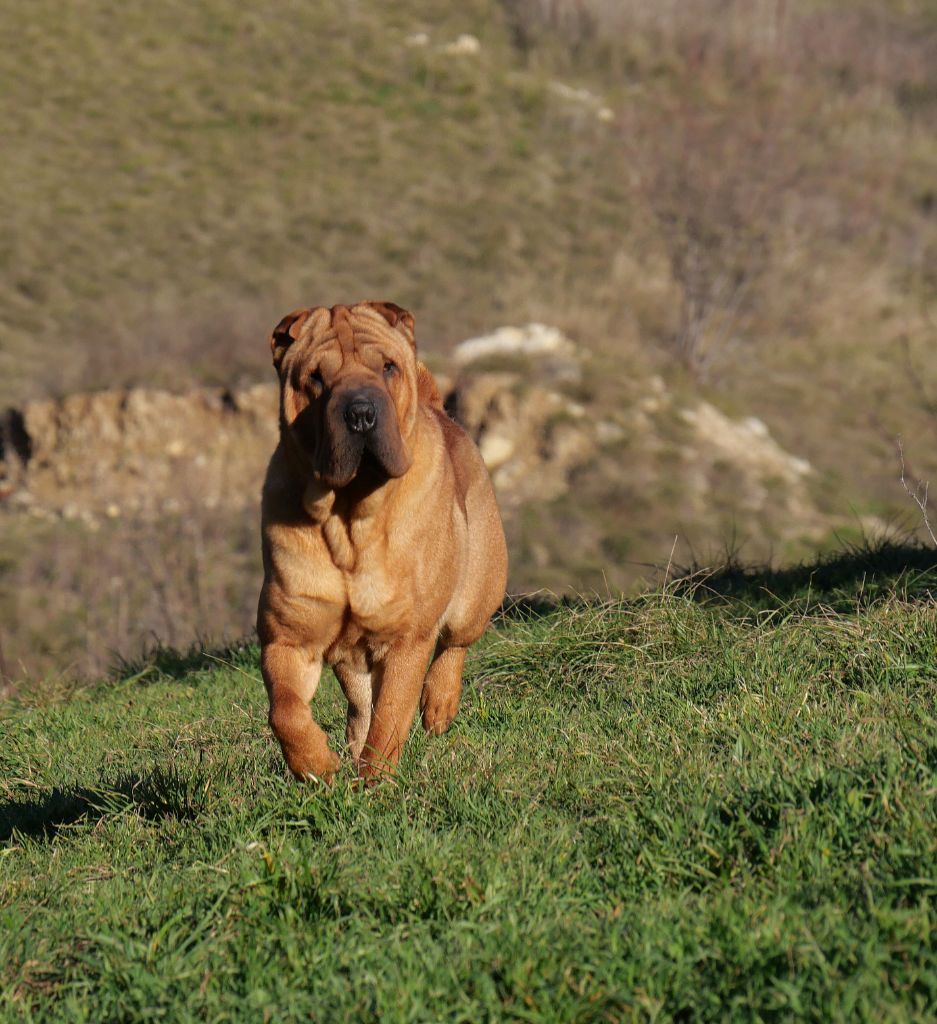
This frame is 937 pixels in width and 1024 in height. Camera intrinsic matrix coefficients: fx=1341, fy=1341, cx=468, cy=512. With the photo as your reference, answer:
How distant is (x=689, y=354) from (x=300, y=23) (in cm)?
1852

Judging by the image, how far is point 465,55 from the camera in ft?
120

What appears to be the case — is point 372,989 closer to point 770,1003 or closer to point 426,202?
point 770,1003

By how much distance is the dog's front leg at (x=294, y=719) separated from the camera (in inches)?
179

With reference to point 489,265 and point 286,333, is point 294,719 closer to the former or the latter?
point 286,333

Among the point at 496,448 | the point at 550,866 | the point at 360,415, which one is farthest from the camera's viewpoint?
the point at 496,448

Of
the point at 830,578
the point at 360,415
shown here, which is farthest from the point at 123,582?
the point at 360,415

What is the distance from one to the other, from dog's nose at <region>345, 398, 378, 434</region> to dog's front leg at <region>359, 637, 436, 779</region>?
0.86m

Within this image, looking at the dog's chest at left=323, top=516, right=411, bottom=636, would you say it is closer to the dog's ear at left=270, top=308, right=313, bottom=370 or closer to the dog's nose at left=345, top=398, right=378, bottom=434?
the dog's nose at left=345, top=398, right=378, bottom=434

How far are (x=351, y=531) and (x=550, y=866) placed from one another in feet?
5.36

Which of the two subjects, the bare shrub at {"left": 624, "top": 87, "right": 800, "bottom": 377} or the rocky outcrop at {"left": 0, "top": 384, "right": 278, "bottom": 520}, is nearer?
the rocky outcrop at {"left": 0, "top": 384, "right": 278, "bottom": 520}

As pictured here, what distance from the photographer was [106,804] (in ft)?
16.0

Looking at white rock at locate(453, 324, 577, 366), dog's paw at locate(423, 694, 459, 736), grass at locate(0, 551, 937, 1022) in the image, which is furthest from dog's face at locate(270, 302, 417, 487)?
white rock at locate(453, 324, 577, 366)

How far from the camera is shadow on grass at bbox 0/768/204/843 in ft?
15.1

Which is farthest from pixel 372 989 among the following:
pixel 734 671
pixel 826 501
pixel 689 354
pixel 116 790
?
pixel 689 354
